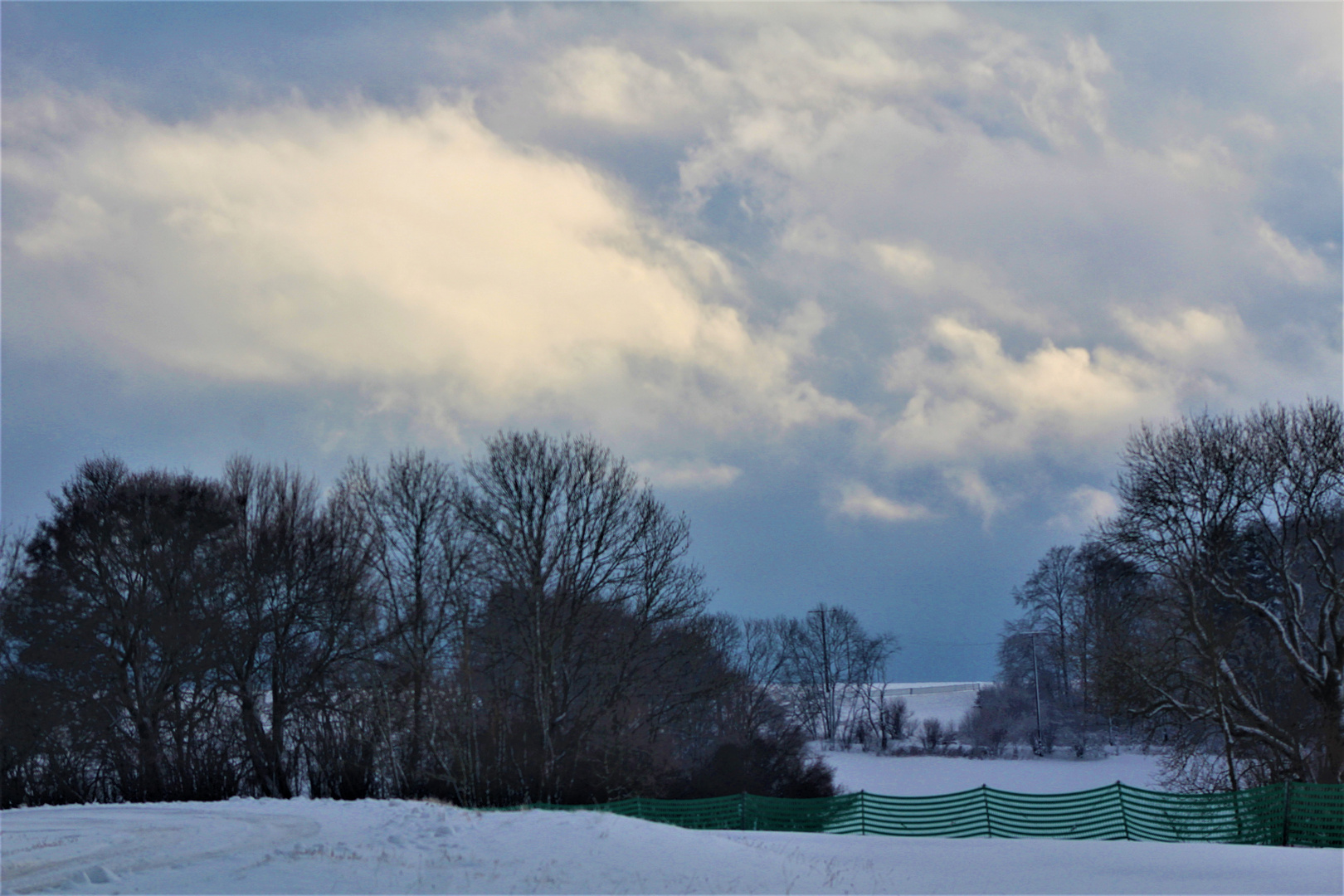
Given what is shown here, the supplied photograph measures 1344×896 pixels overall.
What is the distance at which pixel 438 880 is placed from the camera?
12.4 m

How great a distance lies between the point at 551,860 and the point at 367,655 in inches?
1220

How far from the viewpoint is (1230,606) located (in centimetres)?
3444

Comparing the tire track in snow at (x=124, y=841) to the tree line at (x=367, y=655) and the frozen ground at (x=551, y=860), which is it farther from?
the tree line at (x=367, y=655)

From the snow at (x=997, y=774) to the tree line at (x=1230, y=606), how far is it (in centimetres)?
1899

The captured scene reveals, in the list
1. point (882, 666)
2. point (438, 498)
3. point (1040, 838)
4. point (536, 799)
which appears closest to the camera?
point (1040, 838)

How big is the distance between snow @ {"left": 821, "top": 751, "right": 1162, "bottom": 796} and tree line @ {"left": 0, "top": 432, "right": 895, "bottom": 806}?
1686cm

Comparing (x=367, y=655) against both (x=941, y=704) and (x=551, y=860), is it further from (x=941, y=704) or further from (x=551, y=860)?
(x=941, y=704)

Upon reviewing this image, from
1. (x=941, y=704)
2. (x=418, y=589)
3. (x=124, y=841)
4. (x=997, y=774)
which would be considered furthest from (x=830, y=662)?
(x=124, y=841)

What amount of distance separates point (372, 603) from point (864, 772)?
119ft

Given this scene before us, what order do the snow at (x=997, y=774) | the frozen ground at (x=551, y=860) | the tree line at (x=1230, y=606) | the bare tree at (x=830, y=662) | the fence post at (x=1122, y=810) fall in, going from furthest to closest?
1. the bare tree at (x=830, y=662)
2. the snow at (x=997, y=774)
3. the tree line at (x=1230, y=606)
4. the fence post at (x=1122, y=810)
5. the frozen ground at (x=551, y=860)

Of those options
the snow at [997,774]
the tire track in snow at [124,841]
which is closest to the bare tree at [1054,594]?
the snow at [997,774]

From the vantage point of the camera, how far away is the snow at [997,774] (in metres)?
55.5

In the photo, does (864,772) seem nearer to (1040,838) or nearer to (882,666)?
(882,666)

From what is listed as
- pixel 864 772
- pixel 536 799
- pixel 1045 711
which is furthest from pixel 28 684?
pixel 1045 711
